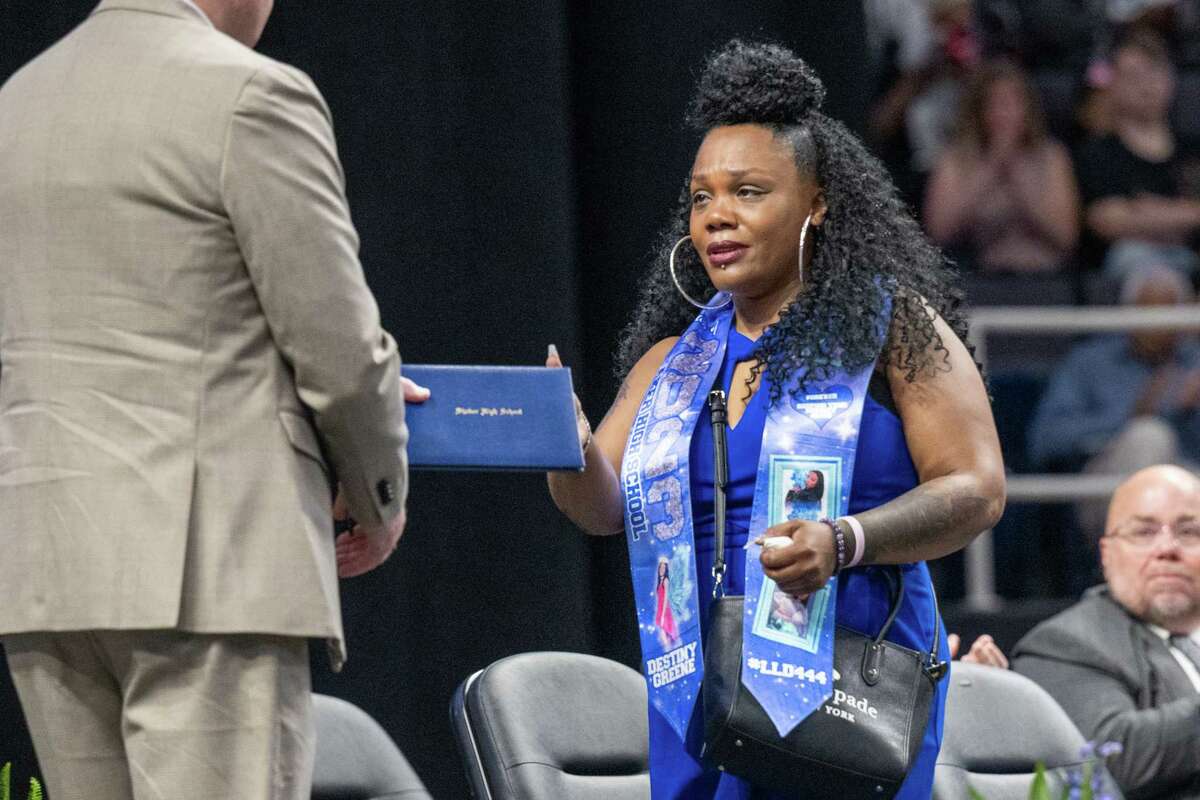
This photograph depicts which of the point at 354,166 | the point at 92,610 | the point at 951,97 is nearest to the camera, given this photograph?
the point at 92,610

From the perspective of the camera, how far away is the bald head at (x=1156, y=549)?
450cm

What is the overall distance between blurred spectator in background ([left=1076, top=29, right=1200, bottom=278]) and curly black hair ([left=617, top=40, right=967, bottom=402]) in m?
3.56

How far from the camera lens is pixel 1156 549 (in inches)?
178

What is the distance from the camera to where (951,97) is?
253 inches

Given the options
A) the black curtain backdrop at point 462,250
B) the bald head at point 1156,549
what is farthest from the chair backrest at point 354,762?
the bald head at point 1156,549

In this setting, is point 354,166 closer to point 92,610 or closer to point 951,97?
point 92,610

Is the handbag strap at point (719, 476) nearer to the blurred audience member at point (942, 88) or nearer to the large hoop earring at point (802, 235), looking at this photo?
the large hoop earring at point (802, 235)

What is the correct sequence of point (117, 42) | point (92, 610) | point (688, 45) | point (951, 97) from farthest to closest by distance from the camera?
point (951, 97) < point (688, 45) < point (117, 42) < point (92, 610)

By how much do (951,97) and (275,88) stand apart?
15.1 ft

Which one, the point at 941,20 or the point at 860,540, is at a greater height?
the point at 941,20

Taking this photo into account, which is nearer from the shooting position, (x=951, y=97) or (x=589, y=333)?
(x=589, y=333)

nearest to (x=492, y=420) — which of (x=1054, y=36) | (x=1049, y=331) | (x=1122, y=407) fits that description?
(x=1049, y=331)

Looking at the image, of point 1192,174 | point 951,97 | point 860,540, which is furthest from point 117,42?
point 1192,174

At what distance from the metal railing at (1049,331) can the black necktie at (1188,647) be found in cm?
61
